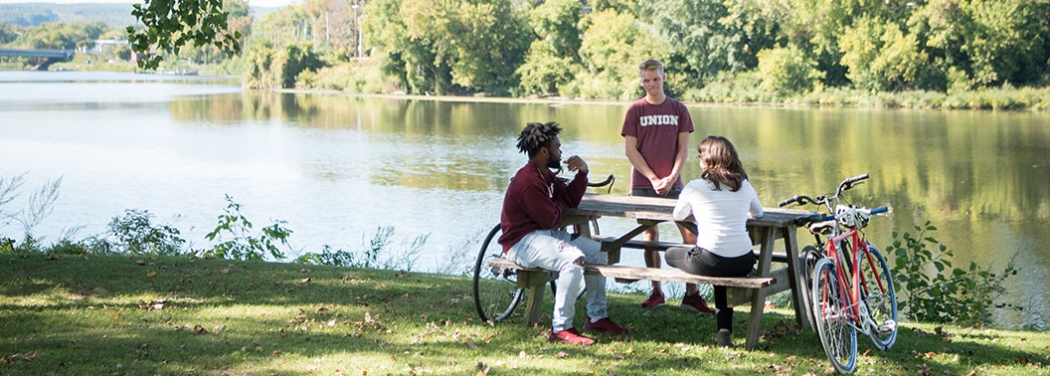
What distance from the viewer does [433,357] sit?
591 centimetres

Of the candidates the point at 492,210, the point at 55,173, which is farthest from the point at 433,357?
the point at 55,173

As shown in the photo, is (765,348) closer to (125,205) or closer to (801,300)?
(801,300)

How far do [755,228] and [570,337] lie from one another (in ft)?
4.16

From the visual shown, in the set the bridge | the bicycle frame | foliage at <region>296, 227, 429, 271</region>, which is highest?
the bridge

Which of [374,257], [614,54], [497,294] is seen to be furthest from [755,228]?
[614,54]

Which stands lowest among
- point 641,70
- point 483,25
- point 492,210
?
point 492,210

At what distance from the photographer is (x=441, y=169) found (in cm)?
2430

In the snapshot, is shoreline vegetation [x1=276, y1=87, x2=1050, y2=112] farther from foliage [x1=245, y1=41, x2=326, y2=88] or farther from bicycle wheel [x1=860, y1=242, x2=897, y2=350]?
bicycle wheel [x1=860, y1=242, x2=897, y2=350]

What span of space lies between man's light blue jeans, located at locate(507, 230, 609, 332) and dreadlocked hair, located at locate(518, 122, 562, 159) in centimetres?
49

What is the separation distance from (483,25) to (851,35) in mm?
28016

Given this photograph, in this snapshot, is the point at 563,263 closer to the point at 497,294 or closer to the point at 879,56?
the point at 497,294

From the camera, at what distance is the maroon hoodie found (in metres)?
6.30

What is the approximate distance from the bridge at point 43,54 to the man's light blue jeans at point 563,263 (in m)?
130

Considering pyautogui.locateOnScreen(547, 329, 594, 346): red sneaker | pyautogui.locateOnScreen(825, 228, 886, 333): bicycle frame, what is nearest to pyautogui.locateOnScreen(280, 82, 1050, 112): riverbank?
pyautogui.locateOnScreen(825, 228, 886, 333): bicycle frame
